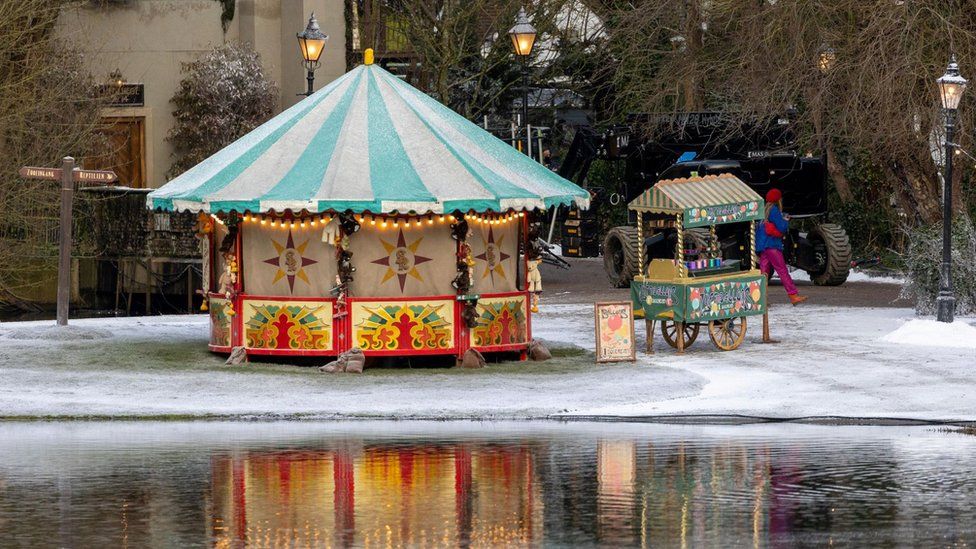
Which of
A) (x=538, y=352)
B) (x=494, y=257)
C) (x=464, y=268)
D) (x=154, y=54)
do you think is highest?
(x=154, y=54)

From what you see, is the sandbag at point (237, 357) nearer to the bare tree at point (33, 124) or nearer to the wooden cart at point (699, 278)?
the wooden cart at point (699, 278)

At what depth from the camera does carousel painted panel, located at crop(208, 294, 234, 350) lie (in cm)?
2294

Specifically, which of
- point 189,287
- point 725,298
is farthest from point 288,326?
point 189,287

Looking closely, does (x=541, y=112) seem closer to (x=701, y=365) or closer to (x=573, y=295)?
(x=573, y=295)

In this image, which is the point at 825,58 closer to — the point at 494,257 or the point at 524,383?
the point at 494,257

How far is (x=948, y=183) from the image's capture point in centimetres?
2442

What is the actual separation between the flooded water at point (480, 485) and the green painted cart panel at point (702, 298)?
17.5 feet

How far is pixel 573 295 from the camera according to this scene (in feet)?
109

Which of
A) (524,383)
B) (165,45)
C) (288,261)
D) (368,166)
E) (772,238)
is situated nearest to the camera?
(524,383)

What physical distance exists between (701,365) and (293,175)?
5.44 m

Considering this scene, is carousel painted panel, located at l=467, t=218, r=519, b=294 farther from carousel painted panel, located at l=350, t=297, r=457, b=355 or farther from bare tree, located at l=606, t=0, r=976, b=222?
bare tree, located at l=606, t=0, r=976, b=222

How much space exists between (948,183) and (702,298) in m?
4.06

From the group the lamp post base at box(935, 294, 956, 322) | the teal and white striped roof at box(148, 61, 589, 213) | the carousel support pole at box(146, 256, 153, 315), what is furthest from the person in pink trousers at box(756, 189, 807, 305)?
the carousel support pole at box(146, 256, 153, 315)

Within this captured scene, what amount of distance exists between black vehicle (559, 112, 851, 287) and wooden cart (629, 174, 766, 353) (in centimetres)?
870
